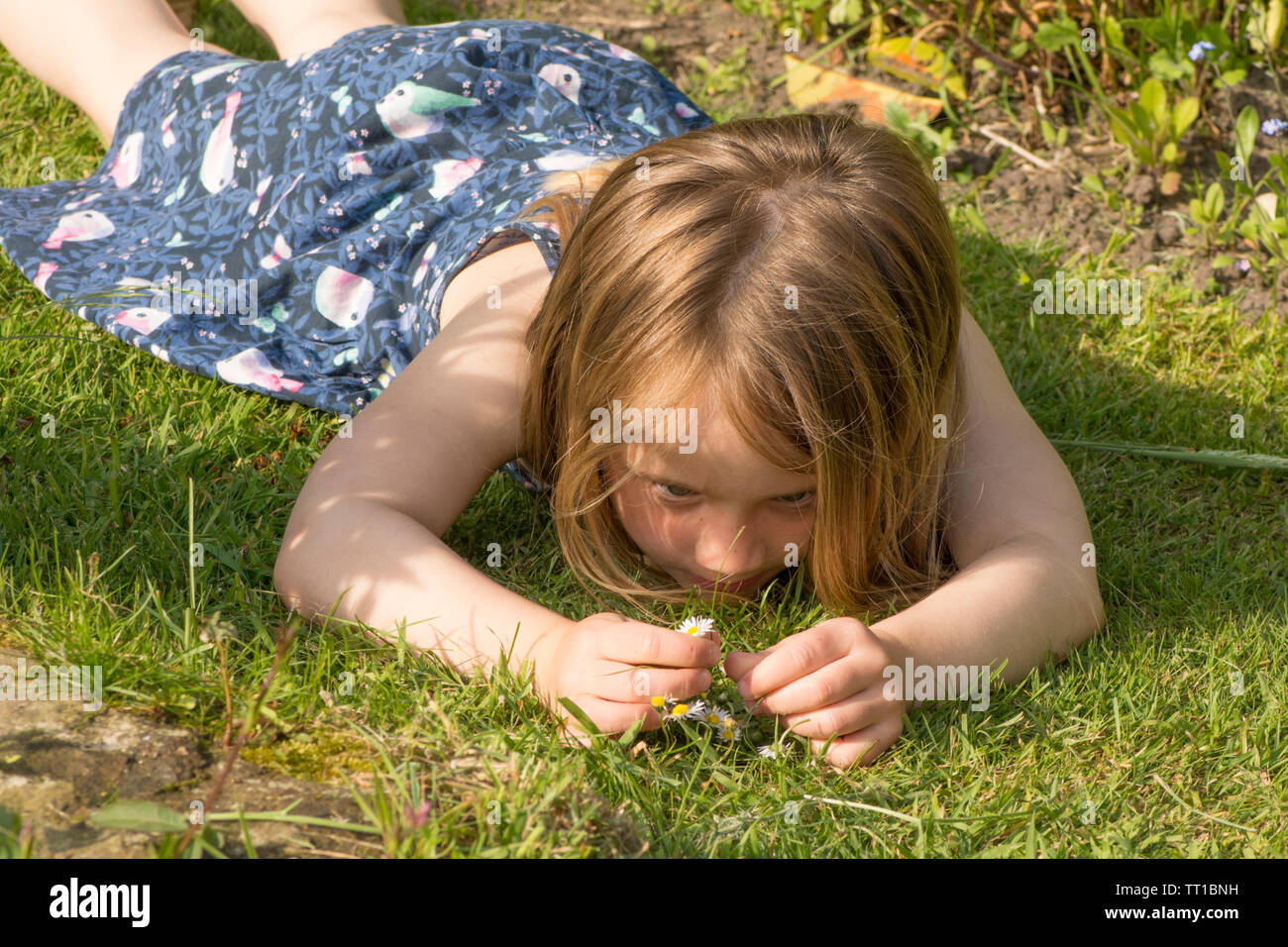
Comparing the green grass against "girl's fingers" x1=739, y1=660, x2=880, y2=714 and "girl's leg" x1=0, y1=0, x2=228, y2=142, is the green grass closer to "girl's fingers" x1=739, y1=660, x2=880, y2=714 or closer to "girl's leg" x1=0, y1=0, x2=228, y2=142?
"girl's fingers" x1=739, y1=660, x2=880, y2=714

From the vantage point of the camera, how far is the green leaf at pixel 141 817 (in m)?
1.25

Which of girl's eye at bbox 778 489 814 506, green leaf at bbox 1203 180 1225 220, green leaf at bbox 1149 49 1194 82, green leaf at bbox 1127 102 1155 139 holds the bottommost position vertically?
girl's eye at bbox 778 489 814 506

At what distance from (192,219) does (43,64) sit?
2.79 ft

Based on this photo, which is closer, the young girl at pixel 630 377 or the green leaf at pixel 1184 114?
the young girl at pixel 630 377

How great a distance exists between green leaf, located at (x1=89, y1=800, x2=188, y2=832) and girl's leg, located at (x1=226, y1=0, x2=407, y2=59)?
2.48 metres

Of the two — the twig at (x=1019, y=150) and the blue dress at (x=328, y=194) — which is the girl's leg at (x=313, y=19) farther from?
the twig at (x=1019, y=150)

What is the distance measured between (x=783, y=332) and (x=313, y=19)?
2083 millimetres

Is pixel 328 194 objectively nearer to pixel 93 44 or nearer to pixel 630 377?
pixel 93 44

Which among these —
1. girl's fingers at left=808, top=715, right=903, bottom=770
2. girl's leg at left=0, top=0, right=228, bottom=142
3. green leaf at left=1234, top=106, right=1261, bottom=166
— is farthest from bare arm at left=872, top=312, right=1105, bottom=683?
girl's leg at left=0, top=0, right=228, bottom=142

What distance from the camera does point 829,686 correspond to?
1.77m

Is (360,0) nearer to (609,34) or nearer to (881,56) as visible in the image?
(609,34)

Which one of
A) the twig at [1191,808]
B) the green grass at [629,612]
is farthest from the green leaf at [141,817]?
the twig at [1191,808]

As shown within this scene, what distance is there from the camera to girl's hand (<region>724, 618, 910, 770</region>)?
5.81ft

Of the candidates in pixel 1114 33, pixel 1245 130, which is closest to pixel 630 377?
pixel 1245 130
